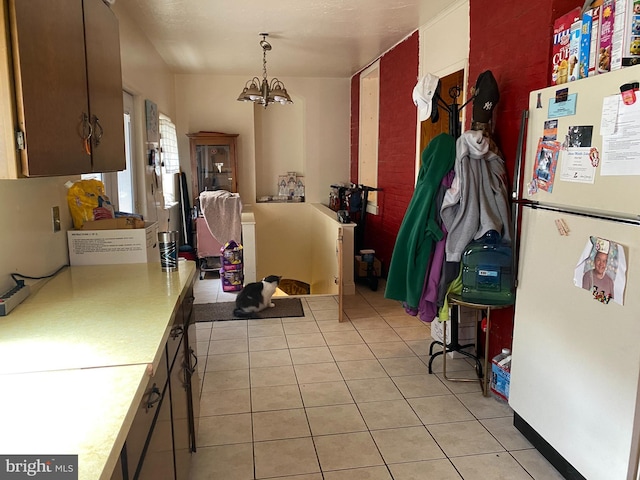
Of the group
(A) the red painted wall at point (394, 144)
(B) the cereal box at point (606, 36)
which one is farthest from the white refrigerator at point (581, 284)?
(A) the red painted wall at point (394, 144)

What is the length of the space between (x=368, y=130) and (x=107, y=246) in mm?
4399

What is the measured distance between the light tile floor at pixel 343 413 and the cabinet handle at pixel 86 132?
4.95 ft

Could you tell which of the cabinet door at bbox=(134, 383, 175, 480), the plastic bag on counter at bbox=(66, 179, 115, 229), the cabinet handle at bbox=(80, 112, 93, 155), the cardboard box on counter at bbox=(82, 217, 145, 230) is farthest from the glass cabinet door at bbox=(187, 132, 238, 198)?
the cabinet door at bbox=(134, 383, 175, 480)

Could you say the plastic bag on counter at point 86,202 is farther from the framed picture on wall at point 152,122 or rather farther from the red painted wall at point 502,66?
the red painted wall at point 502,66

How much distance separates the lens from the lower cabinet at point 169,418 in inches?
45.3

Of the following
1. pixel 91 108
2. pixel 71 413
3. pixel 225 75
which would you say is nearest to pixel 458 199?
pixel 91 108

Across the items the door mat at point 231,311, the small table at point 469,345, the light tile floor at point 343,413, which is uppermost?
the small table at point 469,345

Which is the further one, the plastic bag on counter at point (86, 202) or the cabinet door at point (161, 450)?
the plastic bag on counter at point (86, 202)

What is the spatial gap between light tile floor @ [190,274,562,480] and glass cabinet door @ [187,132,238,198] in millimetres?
2874

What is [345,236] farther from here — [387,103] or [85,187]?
[85,187]

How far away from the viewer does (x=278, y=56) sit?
533 cm

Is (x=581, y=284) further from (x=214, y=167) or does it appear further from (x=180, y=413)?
(x=214, y=167)

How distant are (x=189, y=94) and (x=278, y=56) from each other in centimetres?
175

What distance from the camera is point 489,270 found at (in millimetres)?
2701
